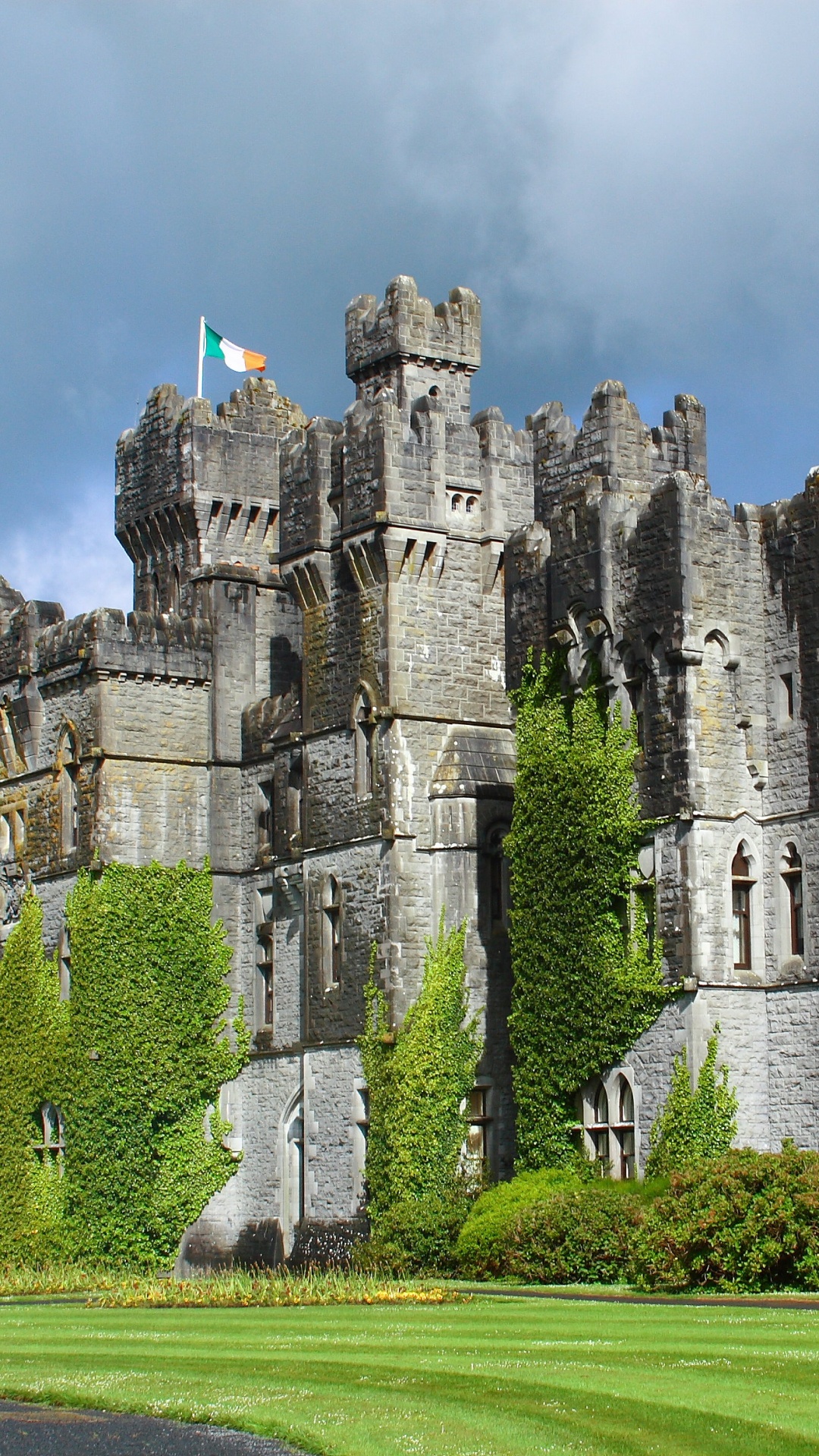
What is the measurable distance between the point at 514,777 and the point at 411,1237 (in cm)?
807

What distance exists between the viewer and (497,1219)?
3319 cm

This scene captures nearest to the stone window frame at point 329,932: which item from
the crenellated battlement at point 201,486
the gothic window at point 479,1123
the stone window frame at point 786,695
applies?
the gothic window at point 479,1123

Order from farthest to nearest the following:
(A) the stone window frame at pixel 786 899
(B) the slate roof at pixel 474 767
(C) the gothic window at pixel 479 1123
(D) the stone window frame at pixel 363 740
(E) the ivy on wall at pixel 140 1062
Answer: (E) the ivy on wall at pixel 140 1062 < (D) the stone window frame at pixel 363 740 < (B) the slate roof at pixel 474 767 < (C) the gothic window at pixel 479 1123 < (A) the stone window frame at pixel 786 899

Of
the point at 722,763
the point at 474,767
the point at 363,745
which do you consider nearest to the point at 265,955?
the point at 363,745

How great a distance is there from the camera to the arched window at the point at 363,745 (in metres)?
39.1

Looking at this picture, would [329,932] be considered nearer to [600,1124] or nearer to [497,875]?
[497,875]

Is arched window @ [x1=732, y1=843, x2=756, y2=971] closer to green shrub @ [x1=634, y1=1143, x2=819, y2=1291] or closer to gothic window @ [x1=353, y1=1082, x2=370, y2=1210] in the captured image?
green shrub @ [x1=634, y1=1143, x2=819, y2=1291]

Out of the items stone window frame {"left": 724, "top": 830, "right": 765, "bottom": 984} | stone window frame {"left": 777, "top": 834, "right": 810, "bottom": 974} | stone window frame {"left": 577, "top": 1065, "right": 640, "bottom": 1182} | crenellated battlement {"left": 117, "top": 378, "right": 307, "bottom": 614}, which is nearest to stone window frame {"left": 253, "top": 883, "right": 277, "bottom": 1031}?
crenellated battlement {"left": 117, "top": 378, "right": 307, "bottom": 614}

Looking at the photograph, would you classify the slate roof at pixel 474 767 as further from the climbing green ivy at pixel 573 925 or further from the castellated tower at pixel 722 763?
the castellated tower at pixel 722 763

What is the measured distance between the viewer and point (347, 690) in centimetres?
3972

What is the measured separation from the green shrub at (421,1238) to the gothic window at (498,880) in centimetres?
530

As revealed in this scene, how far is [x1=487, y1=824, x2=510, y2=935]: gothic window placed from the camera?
38781 millimetres

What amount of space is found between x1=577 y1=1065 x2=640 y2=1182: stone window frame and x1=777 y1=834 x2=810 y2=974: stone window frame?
2936 millimetres

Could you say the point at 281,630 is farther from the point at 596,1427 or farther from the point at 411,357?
the point at 596,1427
